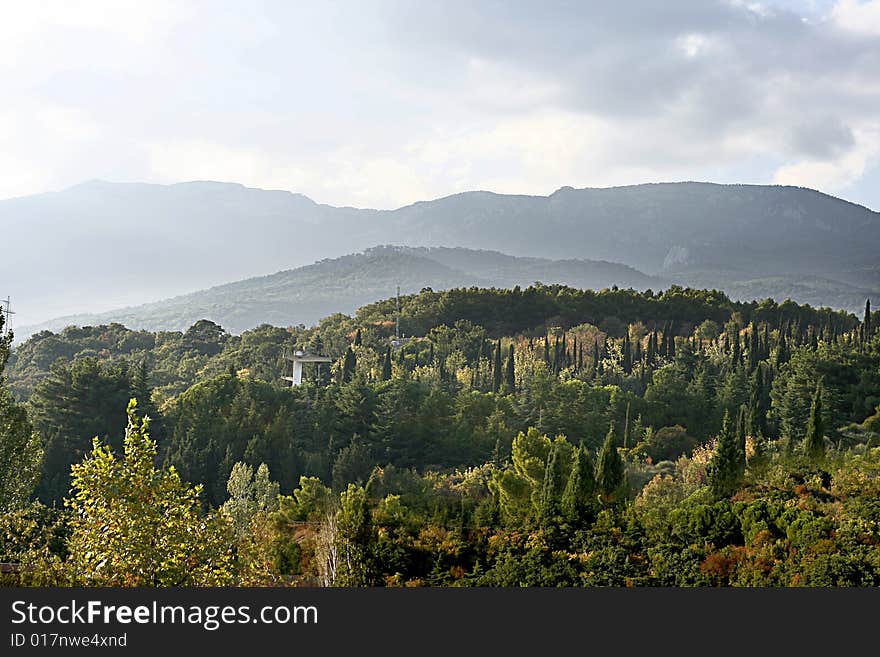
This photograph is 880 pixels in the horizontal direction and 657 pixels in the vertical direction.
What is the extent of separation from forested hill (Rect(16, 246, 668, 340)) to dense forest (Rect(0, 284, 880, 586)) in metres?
91.8

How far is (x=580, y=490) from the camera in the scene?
58.4 feet

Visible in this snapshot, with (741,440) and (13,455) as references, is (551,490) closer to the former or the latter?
(741,440)

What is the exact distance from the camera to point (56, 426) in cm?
2862

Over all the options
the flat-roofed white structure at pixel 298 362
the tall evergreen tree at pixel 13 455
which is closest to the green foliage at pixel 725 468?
the tall evergreen tree at pixel 13 455

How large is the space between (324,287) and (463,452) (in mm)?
128892

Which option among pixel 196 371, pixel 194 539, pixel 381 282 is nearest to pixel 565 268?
pixel 381 282

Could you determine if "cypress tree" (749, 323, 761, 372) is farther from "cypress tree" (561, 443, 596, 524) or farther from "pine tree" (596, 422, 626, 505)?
"cypress tree" (561, 443, 596, 524)

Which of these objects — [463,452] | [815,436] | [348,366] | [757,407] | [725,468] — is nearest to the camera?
[725,468]

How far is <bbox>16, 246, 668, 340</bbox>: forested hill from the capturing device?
14375 cm

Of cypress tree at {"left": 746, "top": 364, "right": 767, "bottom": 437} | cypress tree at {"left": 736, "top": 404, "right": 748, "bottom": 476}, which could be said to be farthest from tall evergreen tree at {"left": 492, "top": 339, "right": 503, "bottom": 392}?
cypress tree at {"left": 736, "top": 404, "right": 748, "bottom": 476}

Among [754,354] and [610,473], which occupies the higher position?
[754,354]

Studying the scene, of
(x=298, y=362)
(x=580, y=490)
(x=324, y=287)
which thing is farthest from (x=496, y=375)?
(x=324, y=287)

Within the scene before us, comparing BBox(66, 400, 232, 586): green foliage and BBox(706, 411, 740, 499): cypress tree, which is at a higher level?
BBox(66, 400, 232, 586): green foliage

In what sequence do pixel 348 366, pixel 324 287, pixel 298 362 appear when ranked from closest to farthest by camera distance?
pixel 348 366 < pixel 298 362 < pixel 324 287
